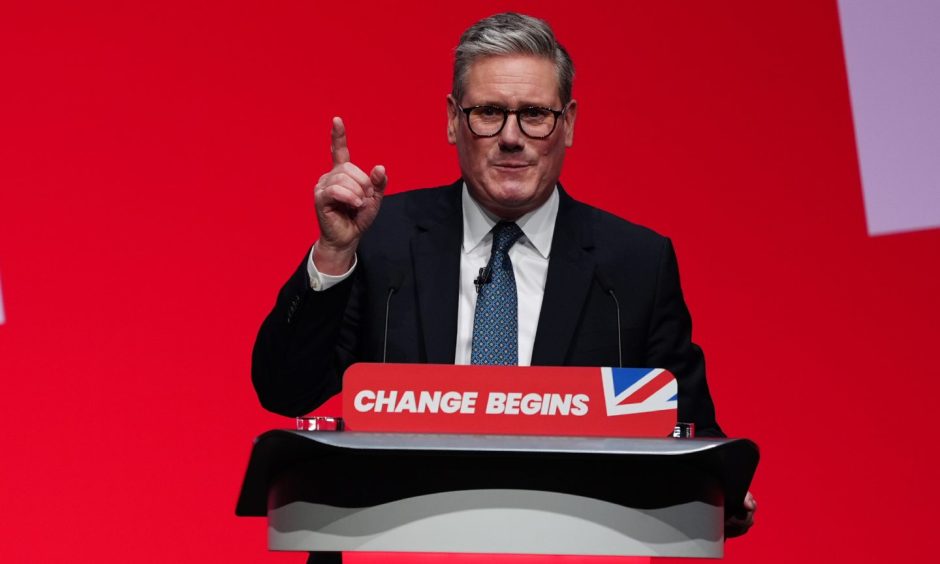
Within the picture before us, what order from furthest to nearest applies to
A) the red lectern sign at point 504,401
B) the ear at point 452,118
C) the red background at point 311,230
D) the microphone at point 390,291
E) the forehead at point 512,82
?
the red background at point 311,230, the ear at point 452,118, the forehead at point 512,82, the microphone at point 390,291, the red lectern sign at point 504,401

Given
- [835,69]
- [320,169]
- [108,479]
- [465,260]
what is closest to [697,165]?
[835,69]

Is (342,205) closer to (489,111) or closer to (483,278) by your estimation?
(483,278)

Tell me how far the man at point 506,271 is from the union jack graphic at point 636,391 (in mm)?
575

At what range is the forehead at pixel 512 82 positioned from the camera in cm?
221

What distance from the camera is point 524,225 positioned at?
7.54 ft

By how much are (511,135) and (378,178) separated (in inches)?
15.3

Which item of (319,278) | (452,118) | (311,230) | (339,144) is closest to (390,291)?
(319,278)

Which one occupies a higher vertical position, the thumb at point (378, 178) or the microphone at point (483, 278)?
the thumb at point (378, 178)

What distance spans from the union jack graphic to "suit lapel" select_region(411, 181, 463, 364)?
65 centimetres

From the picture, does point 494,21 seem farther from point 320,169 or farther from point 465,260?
point 320,169

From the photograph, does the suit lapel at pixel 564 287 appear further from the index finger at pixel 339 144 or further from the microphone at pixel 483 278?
the index finger at pixel 339 144

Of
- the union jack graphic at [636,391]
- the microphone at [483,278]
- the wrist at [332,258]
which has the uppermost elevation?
the wrist at [332,258]

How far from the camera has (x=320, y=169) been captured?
10.1 feet

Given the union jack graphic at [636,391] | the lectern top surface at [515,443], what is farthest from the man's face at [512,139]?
the lectern top surface at [515,443]
